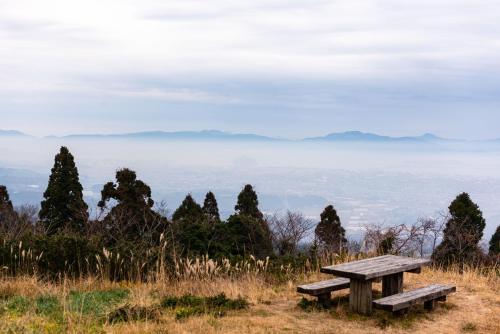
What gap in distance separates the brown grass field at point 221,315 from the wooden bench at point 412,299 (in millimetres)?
159

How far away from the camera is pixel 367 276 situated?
25.0 feet

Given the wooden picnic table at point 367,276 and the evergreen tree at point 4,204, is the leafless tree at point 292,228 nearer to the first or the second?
the evergreen tree at point 4,204

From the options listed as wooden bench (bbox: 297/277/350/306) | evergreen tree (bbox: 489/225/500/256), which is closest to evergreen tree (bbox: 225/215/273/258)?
wooden bench (bbox: 297/277/350/306)

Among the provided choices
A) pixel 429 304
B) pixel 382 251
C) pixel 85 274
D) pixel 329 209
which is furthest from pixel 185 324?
pixel 329 209

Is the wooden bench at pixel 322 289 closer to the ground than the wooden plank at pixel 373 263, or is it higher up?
closer to the ground

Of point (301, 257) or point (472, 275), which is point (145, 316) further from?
point (472, 275)

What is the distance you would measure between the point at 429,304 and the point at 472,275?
3.13 meters

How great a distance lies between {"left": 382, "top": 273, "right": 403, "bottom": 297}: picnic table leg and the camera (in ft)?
28.8

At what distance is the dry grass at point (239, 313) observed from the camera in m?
6.76

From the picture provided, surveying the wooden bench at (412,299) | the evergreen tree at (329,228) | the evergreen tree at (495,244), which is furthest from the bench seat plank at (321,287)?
the evergreen tree at (495,244)

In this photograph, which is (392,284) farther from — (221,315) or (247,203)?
(247,203)

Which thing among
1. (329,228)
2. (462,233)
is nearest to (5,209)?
(329,228)

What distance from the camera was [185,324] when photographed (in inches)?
274

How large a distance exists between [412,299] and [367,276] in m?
0.82
